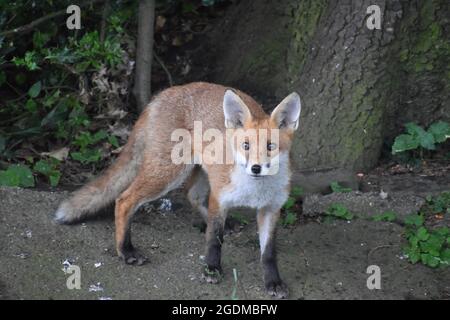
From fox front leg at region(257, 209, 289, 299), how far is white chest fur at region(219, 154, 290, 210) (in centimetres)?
11

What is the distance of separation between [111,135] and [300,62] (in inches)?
67.8

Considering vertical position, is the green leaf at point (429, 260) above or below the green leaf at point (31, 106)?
below

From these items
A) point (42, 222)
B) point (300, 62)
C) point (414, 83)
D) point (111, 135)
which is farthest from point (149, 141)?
point (414, 83)

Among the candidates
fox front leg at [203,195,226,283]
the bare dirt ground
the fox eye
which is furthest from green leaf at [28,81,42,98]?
the fox eye

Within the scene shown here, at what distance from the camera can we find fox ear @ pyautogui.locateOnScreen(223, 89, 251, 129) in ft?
14.2

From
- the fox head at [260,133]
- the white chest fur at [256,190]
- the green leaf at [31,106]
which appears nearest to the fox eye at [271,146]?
the fox head at [260,133]

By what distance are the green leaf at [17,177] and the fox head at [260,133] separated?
1.87 meters

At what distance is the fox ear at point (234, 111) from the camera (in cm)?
432

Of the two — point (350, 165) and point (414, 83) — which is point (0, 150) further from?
point (414, 83)

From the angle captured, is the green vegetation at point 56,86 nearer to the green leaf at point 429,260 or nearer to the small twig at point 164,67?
the small twig at point 164,67

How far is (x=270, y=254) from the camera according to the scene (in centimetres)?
450

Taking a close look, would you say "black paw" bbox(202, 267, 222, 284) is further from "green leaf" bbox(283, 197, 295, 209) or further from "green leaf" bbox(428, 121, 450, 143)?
"green leaf" bbox(428, 121, 450, 143)

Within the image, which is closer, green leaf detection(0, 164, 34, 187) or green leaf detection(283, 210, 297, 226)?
green leaf detection(283, 210, 297, 226)

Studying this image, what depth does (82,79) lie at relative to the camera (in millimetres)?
6254
